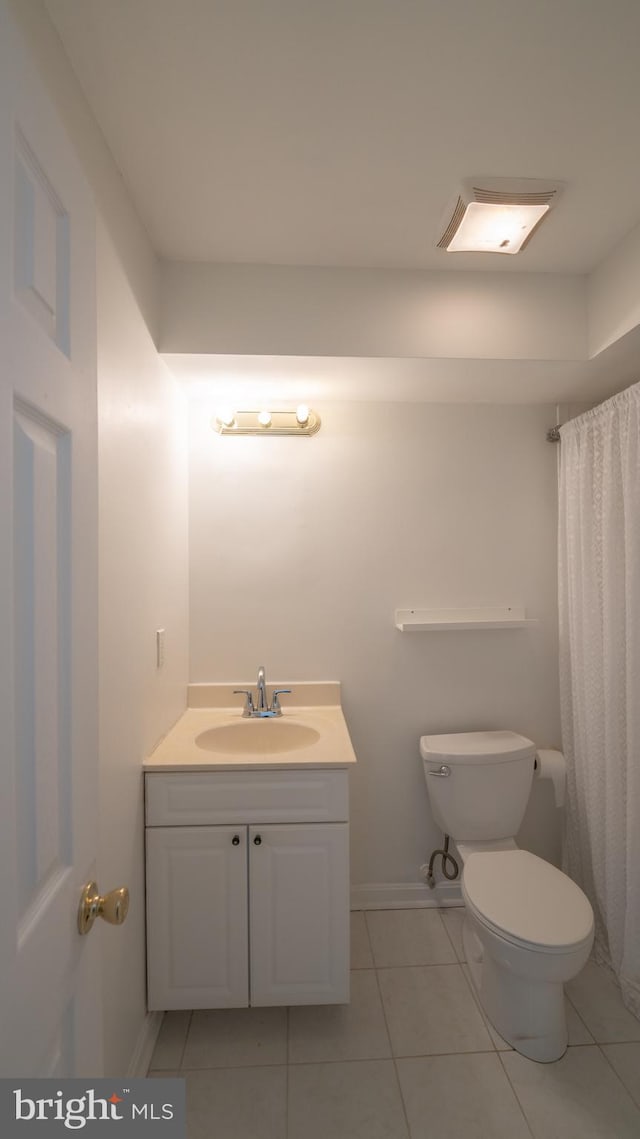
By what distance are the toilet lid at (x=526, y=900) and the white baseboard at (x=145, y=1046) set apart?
1.02 metres

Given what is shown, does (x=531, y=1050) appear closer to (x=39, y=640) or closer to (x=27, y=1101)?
(x=27, y=1101)

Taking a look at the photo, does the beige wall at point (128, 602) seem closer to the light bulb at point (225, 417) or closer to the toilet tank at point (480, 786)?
the light bulb at point (225, 417)

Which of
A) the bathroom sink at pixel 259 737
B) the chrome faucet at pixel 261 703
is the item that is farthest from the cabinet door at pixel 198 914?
the chrome faucet at pixel 261 703

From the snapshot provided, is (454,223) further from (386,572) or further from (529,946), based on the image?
(529,946)

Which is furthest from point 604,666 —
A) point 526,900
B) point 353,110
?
point 353,110

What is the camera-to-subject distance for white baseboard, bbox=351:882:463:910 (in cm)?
224

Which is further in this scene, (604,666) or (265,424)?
(265,424)

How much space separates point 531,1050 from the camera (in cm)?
156

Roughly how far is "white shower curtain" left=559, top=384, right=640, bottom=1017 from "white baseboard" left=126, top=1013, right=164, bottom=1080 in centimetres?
150

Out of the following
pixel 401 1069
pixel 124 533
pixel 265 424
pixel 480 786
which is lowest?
pixel 401 1069

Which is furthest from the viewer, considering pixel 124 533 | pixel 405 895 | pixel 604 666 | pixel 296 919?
pixel 405 895

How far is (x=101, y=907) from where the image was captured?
28.6 inches

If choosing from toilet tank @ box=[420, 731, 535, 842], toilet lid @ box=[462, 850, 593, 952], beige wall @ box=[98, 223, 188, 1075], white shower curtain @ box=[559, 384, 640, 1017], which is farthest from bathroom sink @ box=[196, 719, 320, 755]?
white shower curtain @ box=[559, 384, 640, 1017]

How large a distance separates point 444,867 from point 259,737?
3.19 feet
